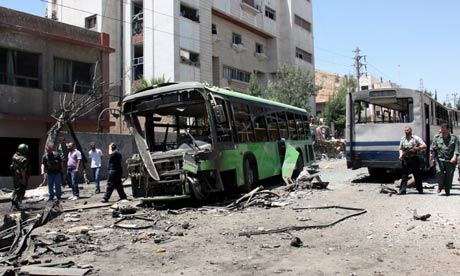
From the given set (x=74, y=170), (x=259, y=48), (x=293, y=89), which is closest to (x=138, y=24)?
(x=293, y=89)

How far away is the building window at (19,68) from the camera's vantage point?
20.7m

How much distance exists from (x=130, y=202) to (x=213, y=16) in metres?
27.2

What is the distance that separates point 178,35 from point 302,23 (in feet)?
69.4

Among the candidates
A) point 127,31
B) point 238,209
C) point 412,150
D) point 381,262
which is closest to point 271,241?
point 381,262

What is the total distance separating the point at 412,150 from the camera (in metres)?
11.1

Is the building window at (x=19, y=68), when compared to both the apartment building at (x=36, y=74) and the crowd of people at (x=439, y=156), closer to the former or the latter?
the apartment building at (x=36, y=74)

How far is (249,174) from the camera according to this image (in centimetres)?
1258

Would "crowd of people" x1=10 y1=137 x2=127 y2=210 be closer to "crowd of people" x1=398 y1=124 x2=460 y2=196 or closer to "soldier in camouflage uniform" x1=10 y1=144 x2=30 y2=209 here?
"soldier in camouflage uniform" x1=10 y1=144 x2=30 y2=209

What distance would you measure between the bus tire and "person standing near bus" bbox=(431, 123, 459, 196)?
15.8ft

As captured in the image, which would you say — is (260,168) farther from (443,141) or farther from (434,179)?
(434,179)

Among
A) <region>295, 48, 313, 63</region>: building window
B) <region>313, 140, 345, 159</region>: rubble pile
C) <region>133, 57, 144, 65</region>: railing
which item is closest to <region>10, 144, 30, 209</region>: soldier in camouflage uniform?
<region>313, 140, 345, 159</region>: rubble pile

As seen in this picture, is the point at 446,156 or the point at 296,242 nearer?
the point at 296,242

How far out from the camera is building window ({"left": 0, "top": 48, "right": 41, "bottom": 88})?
20.7 m

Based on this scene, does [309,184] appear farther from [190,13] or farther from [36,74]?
[190,13]
